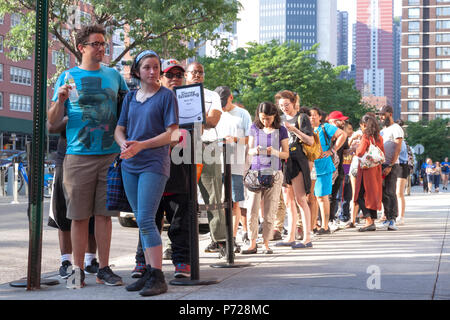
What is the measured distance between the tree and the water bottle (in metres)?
15.7

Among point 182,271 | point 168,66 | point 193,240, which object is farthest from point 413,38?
point 193,240

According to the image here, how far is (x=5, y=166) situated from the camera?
24.2m

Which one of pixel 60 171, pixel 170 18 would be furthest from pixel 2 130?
pixel 60 171

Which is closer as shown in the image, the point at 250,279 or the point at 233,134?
the point at 250,279

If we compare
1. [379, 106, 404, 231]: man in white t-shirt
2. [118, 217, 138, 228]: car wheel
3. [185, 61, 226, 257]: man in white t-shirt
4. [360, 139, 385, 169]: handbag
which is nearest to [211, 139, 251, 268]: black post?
[185, 61, 226, 257]: man in white t-shirt

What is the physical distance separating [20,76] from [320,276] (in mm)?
59341

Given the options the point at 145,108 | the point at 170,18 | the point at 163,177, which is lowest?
the point at 163,177

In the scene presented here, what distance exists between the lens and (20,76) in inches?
2413

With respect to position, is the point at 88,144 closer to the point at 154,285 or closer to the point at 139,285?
the point at 139,285

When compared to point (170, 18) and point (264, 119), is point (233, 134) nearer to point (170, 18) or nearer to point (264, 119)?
point (264, 119)

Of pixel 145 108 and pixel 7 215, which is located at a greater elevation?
pixel 145 108

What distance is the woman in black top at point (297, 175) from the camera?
833cm
